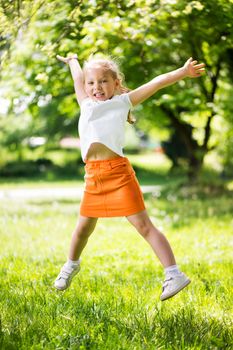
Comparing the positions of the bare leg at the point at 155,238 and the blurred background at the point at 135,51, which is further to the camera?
the blurred background at the point at 135,51

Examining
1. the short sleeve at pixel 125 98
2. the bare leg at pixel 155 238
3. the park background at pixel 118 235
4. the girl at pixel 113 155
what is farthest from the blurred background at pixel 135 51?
the bare leg at pixel 155 238

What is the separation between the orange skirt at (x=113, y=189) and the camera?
3.80m

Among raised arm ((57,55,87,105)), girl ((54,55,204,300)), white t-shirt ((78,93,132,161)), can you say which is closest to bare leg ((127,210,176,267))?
girl ((54,55,204,300))

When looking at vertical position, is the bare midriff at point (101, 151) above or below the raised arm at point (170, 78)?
below

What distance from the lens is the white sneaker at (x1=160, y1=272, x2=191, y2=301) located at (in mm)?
3666

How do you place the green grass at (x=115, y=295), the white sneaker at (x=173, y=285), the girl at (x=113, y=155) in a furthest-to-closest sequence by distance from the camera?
the girl at (x=113, y=155)
the white sneaker at (x=173, y=285)
the green grass at (x=115, y=295)

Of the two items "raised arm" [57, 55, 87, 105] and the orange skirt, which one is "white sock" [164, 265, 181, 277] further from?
"raised arm" [57, 55, 87, 105]

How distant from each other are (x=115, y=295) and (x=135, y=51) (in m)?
5.85

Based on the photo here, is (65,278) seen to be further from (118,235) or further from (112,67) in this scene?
(118,235)

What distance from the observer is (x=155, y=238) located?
3.79 m

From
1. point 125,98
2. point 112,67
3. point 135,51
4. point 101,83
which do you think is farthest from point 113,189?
point 135,51

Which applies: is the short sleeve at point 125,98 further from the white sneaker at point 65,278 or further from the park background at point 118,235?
the white sneaker at point 65,278

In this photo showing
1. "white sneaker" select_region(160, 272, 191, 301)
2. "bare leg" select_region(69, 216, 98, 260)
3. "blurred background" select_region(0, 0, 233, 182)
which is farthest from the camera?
"blurred background" select_region(0, 0, 233, 182)

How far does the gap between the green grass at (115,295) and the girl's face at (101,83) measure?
4.47ft
